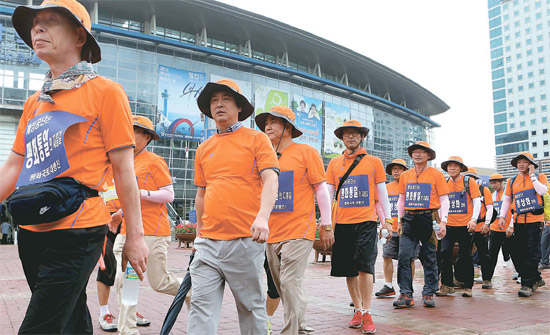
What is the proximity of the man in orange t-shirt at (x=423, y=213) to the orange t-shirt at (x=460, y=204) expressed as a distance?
3.44 feet

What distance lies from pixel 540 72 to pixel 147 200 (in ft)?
429

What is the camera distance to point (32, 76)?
34.6 metres

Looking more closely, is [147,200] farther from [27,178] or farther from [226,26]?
[226,26]

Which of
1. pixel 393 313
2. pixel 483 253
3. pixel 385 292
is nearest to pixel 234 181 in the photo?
pixel 393 313

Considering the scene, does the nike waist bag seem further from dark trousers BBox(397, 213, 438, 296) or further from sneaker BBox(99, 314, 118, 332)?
dark trousers BBox(397, 213, 438, 296)

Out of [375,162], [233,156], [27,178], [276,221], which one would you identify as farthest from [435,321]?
[27,178]

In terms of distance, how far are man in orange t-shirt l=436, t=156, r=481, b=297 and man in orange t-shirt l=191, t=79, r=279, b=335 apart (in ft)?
17.4

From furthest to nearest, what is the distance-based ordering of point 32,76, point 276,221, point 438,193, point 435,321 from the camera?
point 32,76 < point 438,193 < point 435,321 < point 276,221

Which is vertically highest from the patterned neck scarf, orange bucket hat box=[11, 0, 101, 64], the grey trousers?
orange bucket hat box=[11, 0, 101, 64]

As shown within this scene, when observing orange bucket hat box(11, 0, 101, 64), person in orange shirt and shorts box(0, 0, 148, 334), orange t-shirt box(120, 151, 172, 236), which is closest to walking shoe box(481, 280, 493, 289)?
orange t-shirt box(120, 151, 172, 236)

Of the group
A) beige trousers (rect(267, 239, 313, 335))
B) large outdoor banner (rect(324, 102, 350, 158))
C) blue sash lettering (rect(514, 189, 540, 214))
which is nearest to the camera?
beige trousers (rect(267, 239, 313, 335))

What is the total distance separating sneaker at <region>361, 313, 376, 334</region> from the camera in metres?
4.80

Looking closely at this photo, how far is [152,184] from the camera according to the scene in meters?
4.85

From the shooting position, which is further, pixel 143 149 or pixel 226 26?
pixel 226 26
